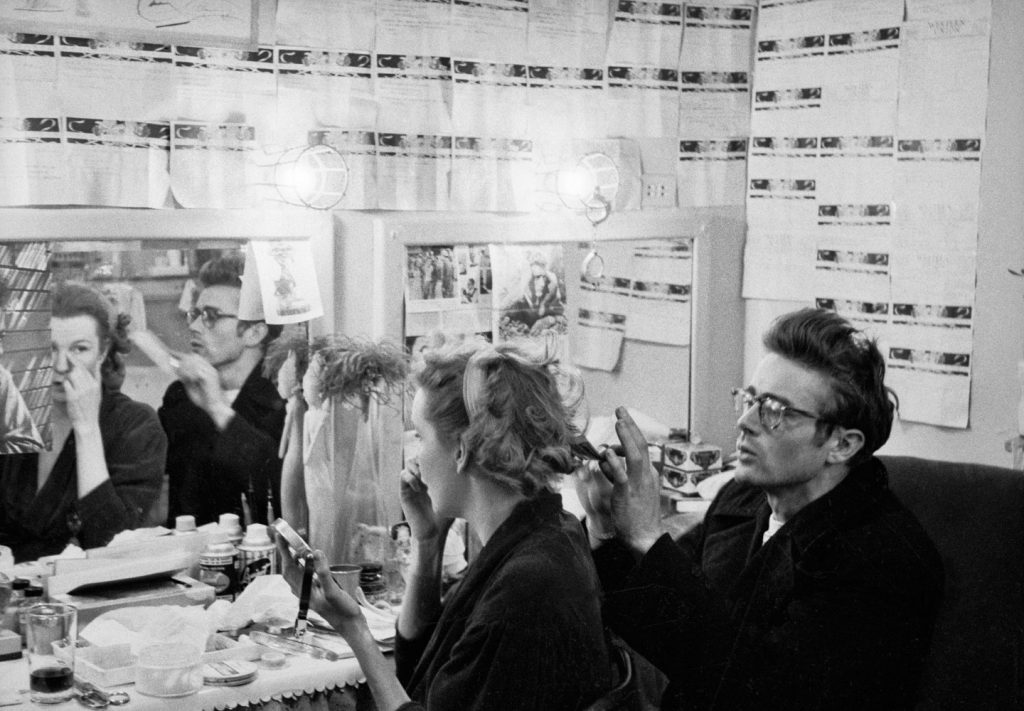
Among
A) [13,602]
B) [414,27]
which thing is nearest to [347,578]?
[13,602]

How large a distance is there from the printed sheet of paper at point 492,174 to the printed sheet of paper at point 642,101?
1.08ft

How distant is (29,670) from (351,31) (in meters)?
1.72

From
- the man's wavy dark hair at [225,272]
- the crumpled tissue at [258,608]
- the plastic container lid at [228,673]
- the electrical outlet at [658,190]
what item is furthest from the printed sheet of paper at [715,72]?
the plastic container lid at [228,673]

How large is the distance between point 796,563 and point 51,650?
4.90ft

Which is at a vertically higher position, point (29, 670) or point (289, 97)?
point (289, 97)

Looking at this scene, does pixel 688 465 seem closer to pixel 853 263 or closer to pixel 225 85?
pixel 853 263

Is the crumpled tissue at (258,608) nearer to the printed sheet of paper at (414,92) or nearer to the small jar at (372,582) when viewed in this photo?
the small jar at (372,582)

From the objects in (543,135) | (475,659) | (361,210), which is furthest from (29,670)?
(543,135)

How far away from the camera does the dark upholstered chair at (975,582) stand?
2480mm

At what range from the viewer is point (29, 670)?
265 centimetres

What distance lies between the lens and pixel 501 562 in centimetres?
219

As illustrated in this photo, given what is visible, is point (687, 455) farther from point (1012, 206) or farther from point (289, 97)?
point (289, 97)

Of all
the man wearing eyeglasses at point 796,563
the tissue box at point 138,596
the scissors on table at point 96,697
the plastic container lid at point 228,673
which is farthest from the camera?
the tissue box at point 138,596

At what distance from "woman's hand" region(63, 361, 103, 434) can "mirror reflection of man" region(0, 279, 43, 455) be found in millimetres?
91
